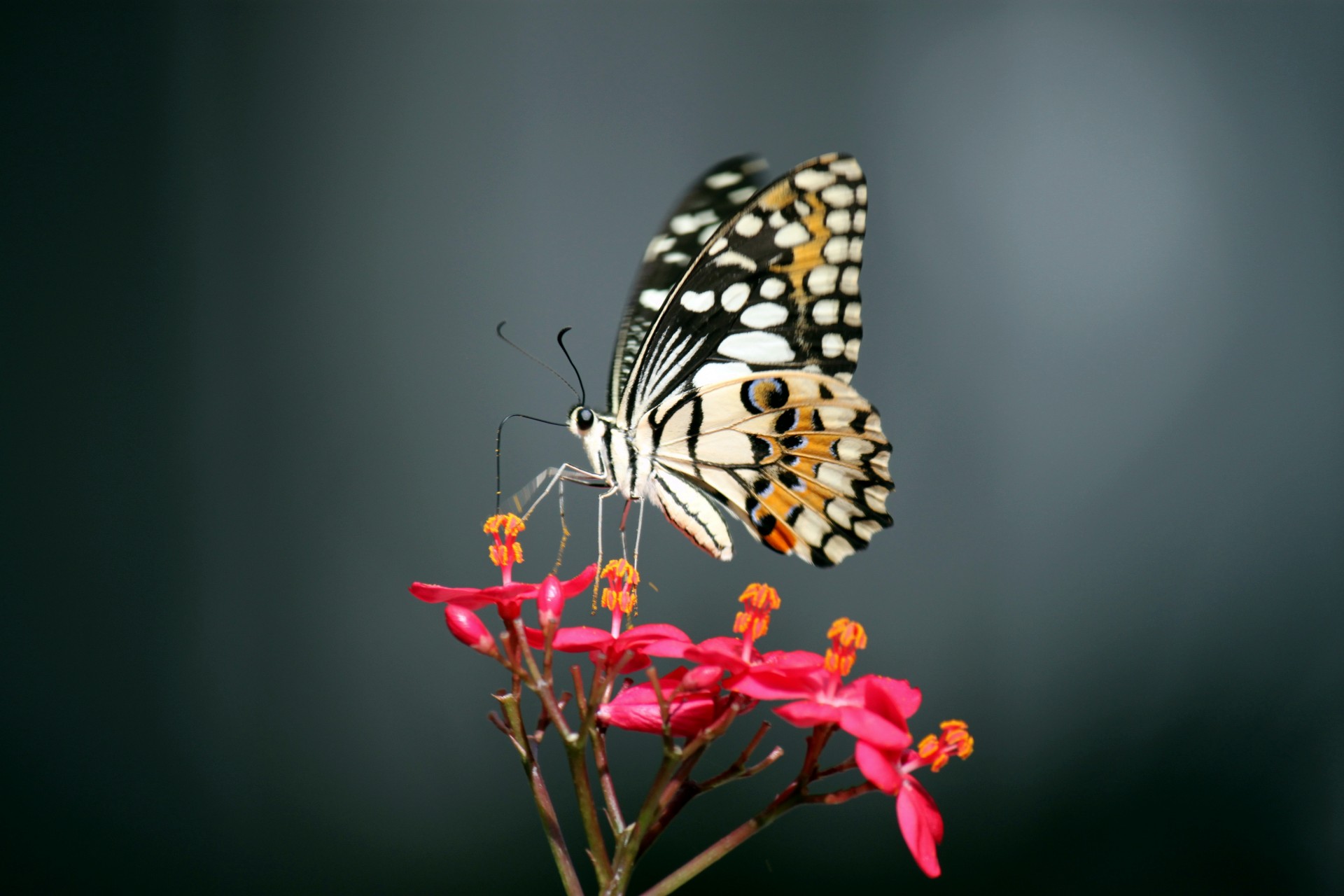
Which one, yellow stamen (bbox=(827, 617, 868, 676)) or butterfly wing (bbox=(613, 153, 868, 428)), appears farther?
butterfly wing (bbox=(613, 153, 868, 428))

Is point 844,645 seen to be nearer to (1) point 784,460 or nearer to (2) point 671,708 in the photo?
(2) point 671,708

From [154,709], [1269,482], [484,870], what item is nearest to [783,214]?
[484,870]

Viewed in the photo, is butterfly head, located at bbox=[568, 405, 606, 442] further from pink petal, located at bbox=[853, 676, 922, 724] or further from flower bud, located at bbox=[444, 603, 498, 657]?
pink petal, located at bbox=[853, 676, 922, 724]

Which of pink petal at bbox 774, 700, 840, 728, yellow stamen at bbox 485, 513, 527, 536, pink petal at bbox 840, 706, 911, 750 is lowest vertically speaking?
pink petal at bbox 840, 706, 911, 750

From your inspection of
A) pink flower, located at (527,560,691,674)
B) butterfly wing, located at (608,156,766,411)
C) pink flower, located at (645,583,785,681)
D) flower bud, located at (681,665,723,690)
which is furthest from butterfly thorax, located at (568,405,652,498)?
flower bud, located at (681,665,723,690)

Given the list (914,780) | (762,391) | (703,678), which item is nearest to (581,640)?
(703,678)

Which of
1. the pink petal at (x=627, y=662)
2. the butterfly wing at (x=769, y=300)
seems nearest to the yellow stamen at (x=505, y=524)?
the pink petal at (x=627, y=662)

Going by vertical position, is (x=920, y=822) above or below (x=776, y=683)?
below
